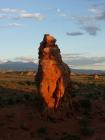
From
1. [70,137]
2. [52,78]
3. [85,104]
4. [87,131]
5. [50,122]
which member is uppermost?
[52,78]

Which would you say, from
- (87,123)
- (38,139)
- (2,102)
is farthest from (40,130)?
(2,102)

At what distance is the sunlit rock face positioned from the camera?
126 feet

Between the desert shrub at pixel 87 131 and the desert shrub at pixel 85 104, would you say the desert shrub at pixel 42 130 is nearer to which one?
the desert shrub at pixel 87 131

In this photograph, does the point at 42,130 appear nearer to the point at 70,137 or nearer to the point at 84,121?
the point at 70,137

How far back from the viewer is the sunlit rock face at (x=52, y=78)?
126 feet

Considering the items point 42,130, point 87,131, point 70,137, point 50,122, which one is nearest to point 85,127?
point 87,131

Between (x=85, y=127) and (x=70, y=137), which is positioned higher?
(x=85, y=127)

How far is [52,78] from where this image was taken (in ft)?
126

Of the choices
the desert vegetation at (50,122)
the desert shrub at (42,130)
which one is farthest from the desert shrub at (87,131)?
the desert shrub at (42,130)

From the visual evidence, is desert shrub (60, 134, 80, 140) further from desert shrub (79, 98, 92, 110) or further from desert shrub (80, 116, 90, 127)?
desert shrub (79, 98, 92, 110)

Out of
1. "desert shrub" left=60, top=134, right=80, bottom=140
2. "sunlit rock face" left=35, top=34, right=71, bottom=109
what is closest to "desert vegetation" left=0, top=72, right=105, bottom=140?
"desert shrub" left=60, top=134, right=80, bottom=140

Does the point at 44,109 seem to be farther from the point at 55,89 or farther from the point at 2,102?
the point at 2,102

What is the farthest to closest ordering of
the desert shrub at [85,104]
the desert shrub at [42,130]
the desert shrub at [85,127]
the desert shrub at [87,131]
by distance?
the desert shrub at [85,104], the desert shrub at [42,130], the desert shrub at [85,127], the desert shrub at [87,131]

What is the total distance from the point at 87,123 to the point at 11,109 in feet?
19.1
